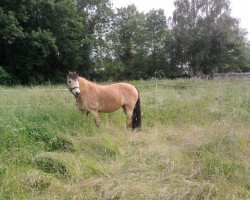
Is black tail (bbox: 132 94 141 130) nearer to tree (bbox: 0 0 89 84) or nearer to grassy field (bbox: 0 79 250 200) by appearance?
grassy field (bbox: 0 79 250 200)

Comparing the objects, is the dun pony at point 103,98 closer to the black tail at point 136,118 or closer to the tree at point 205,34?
the black tail at point 136,118

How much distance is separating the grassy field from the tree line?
16923mm

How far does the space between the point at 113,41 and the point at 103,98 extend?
100 feet

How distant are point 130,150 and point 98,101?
152 centimetres

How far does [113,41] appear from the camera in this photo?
3581cm

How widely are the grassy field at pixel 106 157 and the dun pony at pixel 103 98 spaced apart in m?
0.22

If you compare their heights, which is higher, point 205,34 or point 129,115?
point 205,34

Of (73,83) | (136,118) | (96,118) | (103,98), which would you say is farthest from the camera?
(136,118)

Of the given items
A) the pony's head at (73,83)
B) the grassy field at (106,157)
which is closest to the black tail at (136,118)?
the grassy field at (106,157)

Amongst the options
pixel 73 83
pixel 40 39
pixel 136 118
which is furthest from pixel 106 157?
pixel 40 39

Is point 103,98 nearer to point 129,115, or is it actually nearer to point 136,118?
point 129,115

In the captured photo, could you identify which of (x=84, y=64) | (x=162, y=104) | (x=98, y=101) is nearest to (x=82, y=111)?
(x=98, y=101)

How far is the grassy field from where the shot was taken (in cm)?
334

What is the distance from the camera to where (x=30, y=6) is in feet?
79.7
